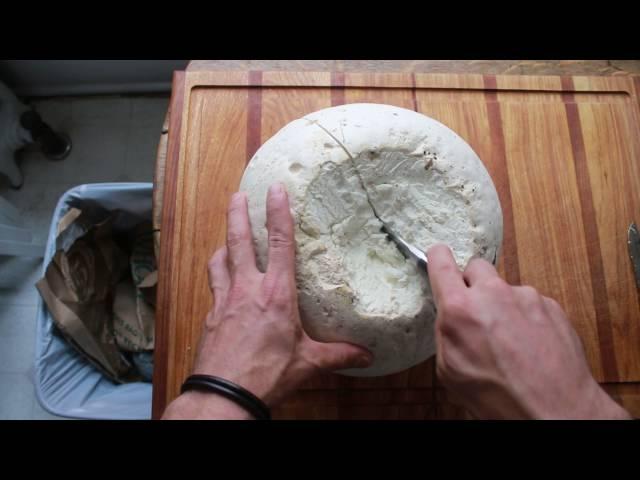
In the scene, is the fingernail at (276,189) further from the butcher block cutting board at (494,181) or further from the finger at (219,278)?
the butcher block cutting board at (494,181)

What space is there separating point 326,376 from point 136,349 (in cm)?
86

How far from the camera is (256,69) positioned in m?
1.39

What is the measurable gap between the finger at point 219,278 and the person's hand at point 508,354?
1.45 feet

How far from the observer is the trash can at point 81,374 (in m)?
1.51

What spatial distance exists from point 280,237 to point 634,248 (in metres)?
1.07

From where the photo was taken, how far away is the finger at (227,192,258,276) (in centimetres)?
90

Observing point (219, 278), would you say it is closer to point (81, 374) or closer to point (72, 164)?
point (81, 374)

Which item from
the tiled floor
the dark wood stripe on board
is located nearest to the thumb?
the dark wood stripe on board

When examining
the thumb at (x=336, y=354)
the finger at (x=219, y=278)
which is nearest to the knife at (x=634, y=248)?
the thumb at (x=336, y=354)

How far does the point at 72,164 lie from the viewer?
2.03 m

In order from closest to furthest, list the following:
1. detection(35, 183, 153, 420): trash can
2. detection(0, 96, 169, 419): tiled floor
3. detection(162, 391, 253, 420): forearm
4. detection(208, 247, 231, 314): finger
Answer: detection(162, 391, 253, 420): forearm → detection(208, 247, 231, 314): finger → detection(35, 183, 153, 420): trash can → detection(0, 96, 169, 419): tiled floor

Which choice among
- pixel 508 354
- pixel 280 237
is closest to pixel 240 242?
pixel 280 237

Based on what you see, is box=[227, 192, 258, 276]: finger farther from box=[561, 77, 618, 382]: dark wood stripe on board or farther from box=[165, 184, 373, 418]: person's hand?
box=[561, 77, 618, 382]: dark wood stripe on board

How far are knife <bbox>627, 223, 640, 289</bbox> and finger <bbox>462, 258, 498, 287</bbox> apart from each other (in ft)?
2.50
